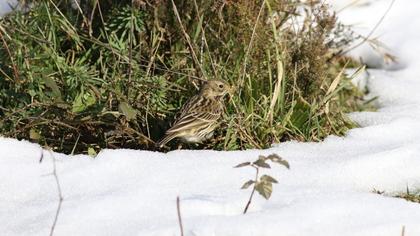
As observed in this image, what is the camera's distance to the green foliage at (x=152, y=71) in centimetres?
582

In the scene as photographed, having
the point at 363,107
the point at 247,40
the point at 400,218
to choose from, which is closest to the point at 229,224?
the point at 400,218

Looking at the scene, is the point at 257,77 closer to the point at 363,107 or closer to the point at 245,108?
the point at 245,108

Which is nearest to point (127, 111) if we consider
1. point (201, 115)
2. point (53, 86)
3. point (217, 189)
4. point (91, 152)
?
point (91, 152)

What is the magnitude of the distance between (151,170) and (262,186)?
1.17m

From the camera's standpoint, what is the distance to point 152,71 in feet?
20.9

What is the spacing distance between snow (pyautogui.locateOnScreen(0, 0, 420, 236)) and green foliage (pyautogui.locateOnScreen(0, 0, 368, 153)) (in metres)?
0.24

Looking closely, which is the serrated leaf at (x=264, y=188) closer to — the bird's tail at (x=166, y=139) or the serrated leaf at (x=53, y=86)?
the bird's tail at (x=166, y=139)

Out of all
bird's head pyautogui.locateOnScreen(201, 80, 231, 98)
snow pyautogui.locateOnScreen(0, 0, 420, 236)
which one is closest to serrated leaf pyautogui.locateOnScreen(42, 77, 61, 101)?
snow pyautogui.locateOnScreen(0, 0, 420, 236)

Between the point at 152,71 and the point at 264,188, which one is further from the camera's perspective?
the point at 152,71

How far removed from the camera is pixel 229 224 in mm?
4461

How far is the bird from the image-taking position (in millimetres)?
5902

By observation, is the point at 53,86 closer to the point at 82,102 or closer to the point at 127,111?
the point at 82,102

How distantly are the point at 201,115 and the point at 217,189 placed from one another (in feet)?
3.56

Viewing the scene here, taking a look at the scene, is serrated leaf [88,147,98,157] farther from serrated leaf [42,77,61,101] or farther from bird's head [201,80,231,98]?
bird's head [201,80,231,98]
